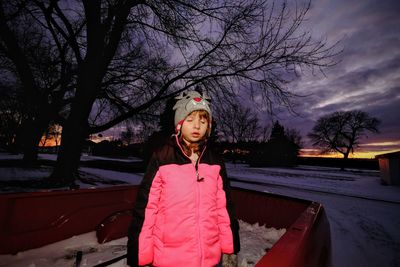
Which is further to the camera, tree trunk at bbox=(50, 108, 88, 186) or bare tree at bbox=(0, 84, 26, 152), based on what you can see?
bare tree at bbox=(0, 84, 26, 152)

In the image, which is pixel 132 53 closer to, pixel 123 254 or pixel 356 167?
pixel 123 254

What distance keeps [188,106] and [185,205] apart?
0.71 metres

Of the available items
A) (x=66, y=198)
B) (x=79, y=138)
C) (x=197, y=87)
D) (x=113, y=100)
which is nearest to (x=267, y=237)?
(x=66, y=198)

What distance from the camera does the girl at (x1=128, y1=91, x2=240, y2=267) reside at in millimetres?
1487

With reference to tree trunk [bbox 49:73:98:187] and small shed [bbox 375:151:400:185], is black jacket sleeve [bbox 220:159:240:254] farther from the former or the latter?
small shed [bbox 375:151:400:185]

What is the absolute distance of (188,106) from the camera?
178cm

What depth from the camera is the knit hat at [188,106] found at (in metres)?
1.78

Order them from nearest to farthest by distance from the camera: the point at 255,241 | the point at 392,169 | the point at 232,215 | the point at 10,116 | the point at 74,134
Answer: the point at 232,215, the point at 255,241, the point at 74,134, the point at 392,169, the point at 10,116

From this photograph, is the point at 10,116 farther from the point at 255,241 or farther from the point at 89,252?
the point at 255,241

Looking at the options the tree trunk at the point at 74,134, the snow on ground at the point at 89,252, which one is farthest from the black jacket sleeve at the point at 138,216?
the tree trunk at the point at 74,134

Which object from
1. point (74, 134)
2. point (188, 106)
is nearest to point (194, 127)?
point (188, 106)

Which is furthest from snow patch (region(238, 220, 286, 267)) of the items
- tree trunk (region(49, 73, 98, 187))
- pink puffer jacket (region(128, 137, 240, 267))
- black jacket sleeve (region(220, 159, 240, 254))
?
tree trunk (region(49, 73, 98, 187))

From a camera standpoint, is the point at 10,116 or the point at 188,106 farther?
the point at 10,116

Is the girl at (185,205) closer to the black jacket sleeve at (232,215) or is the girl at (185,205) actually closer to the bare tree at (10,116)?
the black jacket sleeve at (232,215)
